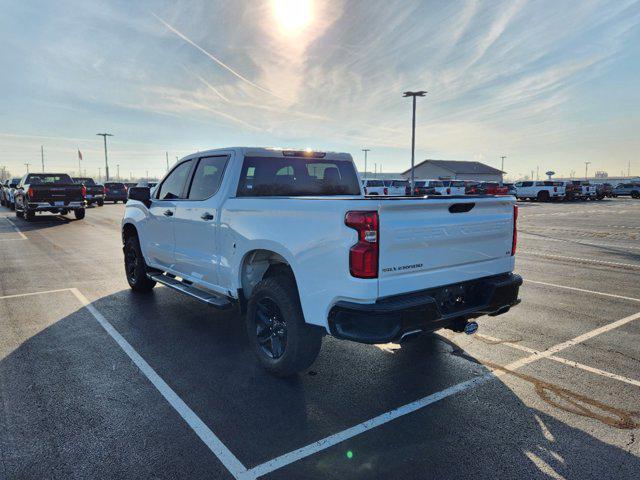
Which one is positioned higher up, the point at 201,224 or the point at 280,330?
the point at 201,224

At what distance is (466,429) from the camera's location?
3121mm

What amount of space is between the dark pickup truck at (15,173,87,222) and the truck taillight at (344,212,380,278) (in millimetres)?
19354

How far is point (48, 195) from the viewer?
18.8 m

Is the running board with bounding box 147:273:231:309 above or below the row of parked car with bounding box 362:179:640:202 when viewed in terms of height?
below

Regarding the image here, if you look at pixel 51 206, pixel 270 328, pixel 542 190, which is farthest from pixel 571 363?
pixel 542 190

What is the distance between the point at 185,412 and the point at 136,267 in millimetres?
→ 4104

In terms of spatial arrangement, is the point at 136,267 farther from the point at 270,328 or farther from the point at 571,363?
the point at 571,363

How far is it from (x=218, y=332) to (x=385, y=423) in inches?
101

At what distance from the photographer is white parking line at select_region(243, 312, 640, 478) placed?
274 centimetres

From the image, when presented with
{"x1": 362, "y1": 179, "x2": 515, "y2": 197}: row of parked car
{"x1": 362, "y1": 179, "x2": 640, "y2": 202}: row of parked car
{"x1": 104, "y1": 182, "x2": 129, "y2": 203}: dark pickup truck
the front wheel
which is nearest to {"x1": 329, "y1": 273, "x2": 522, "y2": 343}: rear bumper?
the front wheel

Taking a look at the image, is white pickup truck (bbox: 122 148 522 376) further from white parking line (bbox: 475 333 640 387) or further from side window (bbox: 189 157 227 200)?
white parking line (bbox: 475 333 640 387)

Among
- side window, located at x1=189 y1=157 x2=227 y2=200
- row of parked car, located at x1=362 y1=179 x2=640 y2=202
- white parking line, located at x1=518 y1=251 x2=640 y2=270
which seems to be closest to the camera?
side window, located at x1=189 y1=157 x2=227 y2=200

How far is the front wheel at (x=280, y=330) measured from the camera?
3.66 metres

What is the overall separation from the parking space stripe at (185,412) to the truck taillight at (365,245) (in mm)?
1431
